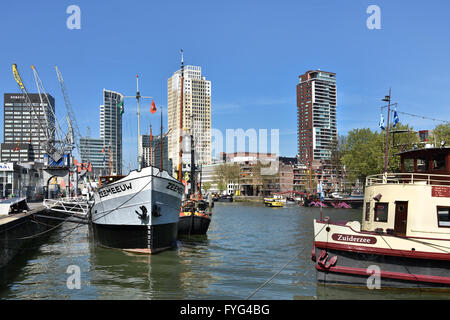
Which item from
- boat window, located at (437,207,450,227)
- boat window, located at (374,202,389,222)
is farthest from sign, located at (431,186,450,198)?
boat window, located at (374,202,389,222)

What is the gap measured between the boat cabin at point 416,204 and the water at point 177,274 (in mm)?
2532

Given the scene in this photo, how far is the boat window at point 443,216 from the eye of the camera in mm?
16906

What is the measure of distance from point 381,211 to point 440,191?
2.51 metres

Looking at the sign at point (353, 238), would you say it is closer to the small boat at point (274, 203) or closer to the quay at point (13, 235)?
the quay at point (13, 235)

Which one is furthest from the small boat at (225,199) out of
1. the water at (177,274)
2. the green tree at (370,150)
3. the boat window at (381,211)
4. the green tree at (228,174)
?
the boat window at (381,211)

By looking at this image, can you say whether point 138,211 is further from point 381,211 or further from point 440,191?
point 440,191

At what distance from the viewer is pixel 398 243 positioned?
16219 mm

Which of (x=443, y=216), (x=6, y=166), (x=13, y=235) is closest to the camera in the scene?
(x=443, y=216)

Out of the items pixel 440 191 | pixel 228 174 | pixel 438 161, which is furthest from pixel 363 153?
pixel 228 174

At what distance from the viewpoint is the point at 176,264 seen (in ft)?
73.9
